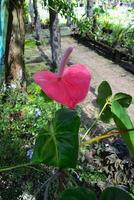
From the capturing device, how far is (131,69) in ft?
24.0

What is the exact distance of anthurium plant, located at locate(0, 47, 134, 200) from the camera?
0.80 meters

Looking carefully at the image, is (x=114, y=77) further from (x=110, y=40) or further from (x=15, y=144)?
(x=15, y=144)

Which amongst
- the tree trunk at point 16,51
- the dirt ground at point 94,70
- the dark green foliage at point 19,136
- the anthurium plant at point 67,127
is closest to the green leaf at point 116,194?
the anthurium plant at point 67,127

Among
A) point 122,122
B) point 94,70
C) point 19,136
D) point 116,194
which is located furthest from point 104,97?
point 94,70

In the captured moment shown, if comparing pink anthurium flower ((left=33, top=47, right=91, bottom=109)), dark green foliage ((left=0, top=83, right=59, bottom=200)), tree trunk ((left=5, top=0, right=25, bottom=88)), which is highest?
pink anthurium flower ((left=33, top=47, right=91, bottom=109))

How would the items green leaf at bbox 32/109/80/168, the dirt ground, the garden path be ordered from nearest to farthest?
green leaf at bbox 32/109/80/168 → the dirt ground → the garden path

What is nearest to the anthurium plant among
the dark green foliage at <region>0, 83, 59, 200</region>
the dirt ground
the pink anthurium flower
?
the pink anthurium flower

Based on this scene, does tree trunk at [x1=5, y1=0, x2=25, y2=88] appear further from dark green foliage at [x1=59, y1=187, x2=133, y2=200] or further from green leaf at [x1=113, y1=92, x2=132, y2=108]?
dark green foliage at [x1=59, y1=187, x2=133, y2=200]

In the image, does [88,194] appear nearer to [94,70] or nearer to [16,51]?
[16,51]

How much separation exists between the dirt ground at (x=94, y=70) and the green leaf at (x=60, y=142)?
3631 mm

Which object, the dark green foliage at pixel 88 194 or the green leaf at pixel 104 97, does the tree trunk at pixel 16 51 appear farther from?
the dark green foliage at pixel 88 194

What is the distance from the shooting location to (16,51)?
3195 millimetres

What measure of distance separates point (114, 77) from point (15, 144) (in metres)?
4.84

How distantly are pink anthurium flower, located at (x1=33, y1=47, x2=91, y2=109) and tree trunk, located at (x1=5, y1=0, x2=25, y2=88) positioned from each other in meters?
2.21
